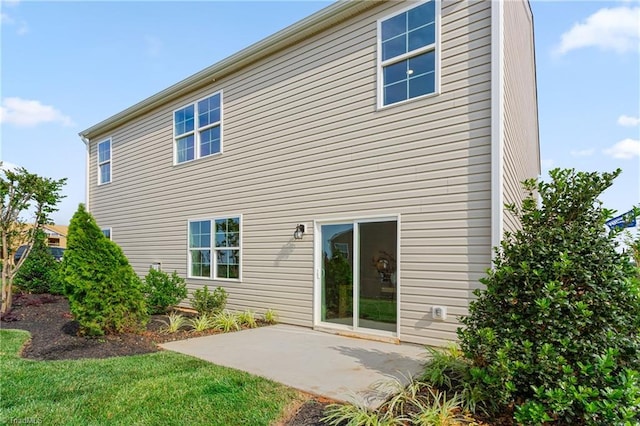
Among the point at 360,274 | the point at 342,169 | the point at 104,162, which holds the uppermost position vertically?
the point at 104,162

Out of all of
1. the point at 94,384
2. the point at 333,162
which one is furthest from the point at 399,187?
the point at 94,384

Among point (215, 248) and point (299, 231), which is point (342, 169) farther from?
point (215, 248)

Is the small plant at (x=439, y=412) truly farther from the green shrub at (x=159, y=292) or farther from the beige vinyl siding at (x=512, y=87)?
the green shrub at (x=159, y=292)

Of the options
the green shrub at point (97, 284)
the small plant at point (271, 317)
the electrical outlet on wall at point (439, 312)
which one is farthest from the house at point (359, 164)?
the green shrub at point (97, 284)

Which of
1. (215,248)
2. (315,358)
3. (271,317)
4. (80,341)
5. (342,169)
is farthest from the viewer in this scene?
(215,248)

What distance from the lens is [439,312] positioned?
211 inches

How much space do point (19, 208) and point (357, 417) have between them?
882 centimetres

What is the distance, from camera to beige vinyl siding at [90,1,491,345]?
17.3ft

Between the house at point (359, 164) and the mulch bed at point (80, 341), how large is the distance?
6.97ft

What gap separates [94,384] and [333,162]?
471cm

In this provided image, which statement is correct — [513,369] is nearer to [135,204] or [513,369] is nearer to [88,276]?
[88,276]

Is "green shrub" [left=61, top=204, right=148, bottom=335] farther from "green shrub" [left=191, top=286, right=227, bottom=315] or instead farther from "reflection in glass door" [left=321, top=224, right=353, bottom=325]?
"reflection in glass door" [left=321, top=224, right=353, bottom=325]

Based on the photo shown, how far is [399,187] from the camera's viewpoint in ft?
19.4

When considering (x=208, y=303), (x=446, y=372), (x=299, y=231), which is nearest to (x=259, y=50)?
(x=299, y=231)
